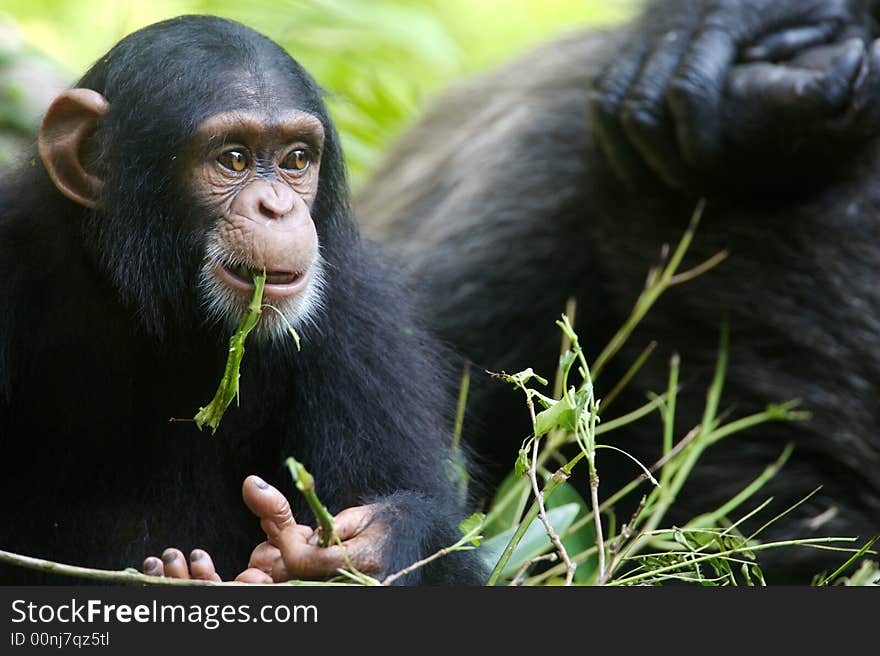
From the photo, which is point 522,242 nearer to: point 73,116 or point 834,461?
point 834,461

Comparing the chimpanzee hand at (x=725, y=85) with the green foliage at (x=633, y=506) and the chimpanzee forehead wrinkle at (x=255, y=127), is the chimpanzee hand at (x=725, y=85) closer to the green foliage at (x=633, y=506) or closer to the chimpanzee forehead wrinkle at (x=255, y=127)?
the green foliage at (x=633, y=506)

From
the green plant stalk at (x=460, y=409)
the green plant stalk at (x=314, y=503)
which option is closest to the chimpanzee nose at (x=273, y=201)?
the green plant stalk at (x=314, y=503)

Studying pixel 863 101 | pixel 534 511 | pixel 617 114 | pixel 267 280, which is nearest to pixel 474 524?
pixel 534 511

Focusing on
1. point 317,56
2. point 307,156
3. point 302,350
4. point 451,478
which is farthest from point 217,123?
point 317,56

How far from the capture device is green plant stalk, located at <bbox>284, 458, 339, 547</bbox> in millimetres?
2395

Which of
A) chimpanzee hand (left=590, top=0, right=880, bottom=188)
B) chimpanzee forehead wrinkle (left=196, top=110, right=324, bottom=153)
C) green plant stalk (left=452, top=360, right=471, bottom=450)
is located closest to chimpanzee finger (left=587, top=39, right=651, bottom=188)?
chimpanzee hand (left=590, top=0, right=880, bottom=188)

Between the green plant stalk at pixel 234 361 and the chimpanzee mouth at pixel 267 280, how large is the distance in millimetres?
25

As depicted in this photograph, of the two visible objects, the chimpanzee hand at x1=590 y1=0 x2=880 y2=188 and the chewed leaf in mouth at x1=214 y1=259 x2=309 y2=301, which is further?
the chimpanzee hand at x1=590 y1=0 x2=880 y2=188

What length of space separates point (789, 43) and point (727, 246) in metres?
0.64

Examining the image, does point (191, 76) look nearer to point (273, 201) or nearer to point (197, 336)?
point (273, 201)

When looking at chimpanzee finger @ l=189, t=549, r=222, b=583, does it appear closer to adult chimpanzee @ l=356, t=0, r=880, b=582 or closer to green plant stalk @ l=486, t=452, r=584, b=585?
green plant stalk @ l=486, t=452, r=584, b=585

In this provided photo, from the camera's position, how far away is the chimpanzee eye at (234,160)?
296 cm

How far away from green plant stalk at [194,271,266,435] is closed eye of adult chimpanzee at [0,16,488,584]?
0.04 m

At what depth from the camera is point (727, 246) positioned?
14.5ft
